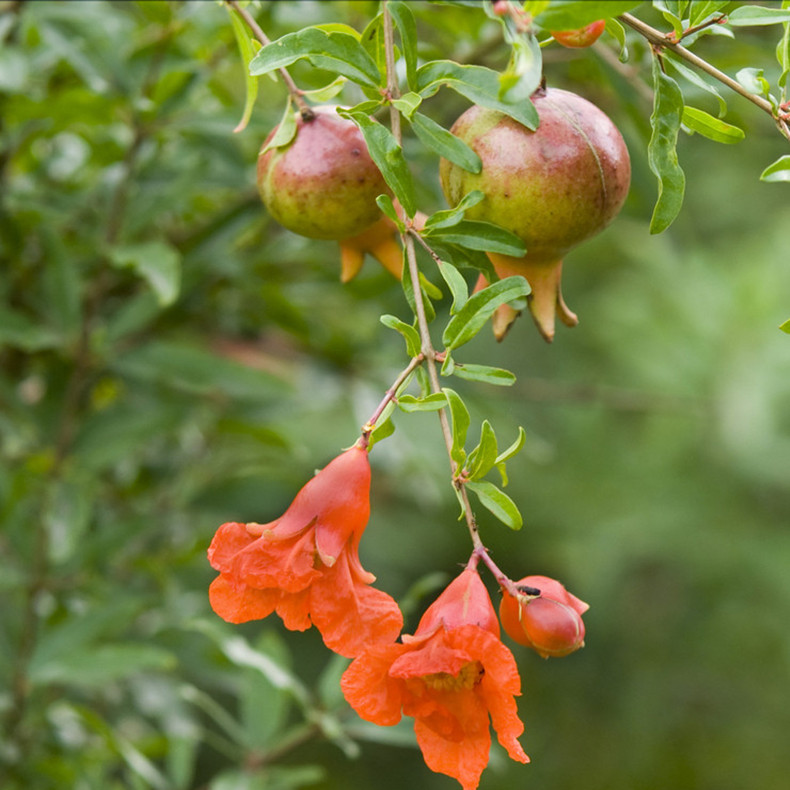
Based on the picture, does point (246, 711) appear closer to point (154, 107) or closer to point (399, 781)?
point (154, 107)

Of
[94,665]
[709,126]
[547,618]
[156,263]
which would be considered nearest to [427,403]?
[547,618]

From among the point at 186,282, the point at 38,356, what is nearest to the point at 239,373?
the point at 186,282

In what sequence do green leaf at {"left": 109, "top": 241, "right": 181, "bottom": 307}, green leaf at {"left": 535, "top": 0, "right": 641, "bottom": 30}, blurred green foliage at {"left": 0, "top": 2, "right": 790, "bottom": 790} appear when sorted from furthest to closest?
blurred green foliage at {"left": 0, "top": 2, "right": 790, "bottom": 790}
green leaf at {"left": 109, "top": 241, "right": 181, "bottom": 307}
green leaf at {"left": 535, "top": 0, "right": 641, "bottom": 30}

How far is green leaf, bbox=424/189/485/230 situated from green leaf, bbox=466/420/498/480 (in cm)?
12

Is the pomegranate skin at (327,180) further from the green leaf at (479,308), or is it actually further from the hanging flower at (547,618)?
the hanging flower at (547,618)

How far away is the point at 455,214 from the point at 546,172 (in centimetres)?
5

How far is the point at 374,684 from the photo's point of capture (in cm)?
47

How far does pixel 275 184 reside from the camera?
589mm

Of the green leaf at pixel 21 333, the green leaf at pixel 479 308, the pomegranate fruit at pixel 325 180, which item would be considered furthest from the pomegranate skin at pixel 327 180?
the green leaf at pixel 21 333

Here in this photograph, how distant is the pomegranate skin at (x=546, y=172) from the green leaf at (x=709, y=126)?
4 centimetres

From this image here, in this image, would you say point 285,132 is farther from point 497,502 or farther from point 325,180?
point 497,502

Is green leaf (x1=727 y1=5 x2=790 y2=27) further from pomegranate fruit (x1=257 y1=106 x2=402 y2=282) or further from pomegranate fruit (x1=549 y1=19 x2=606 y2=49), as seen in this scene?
pomegranate fruit (x1=257 y1=106 x2=402 y2=282)

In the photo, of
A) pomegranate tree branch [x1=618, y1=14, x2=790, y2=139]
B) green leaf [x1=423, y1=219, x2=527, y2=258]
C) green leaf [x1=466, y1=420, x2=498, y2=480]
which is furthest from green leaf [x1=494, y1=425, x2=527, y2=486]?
pomegranate tree branch [x1=618, y1=14, x2=790, y2=139]

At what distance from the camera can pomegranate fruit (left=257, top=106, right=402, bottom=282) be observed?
0.57 meters
